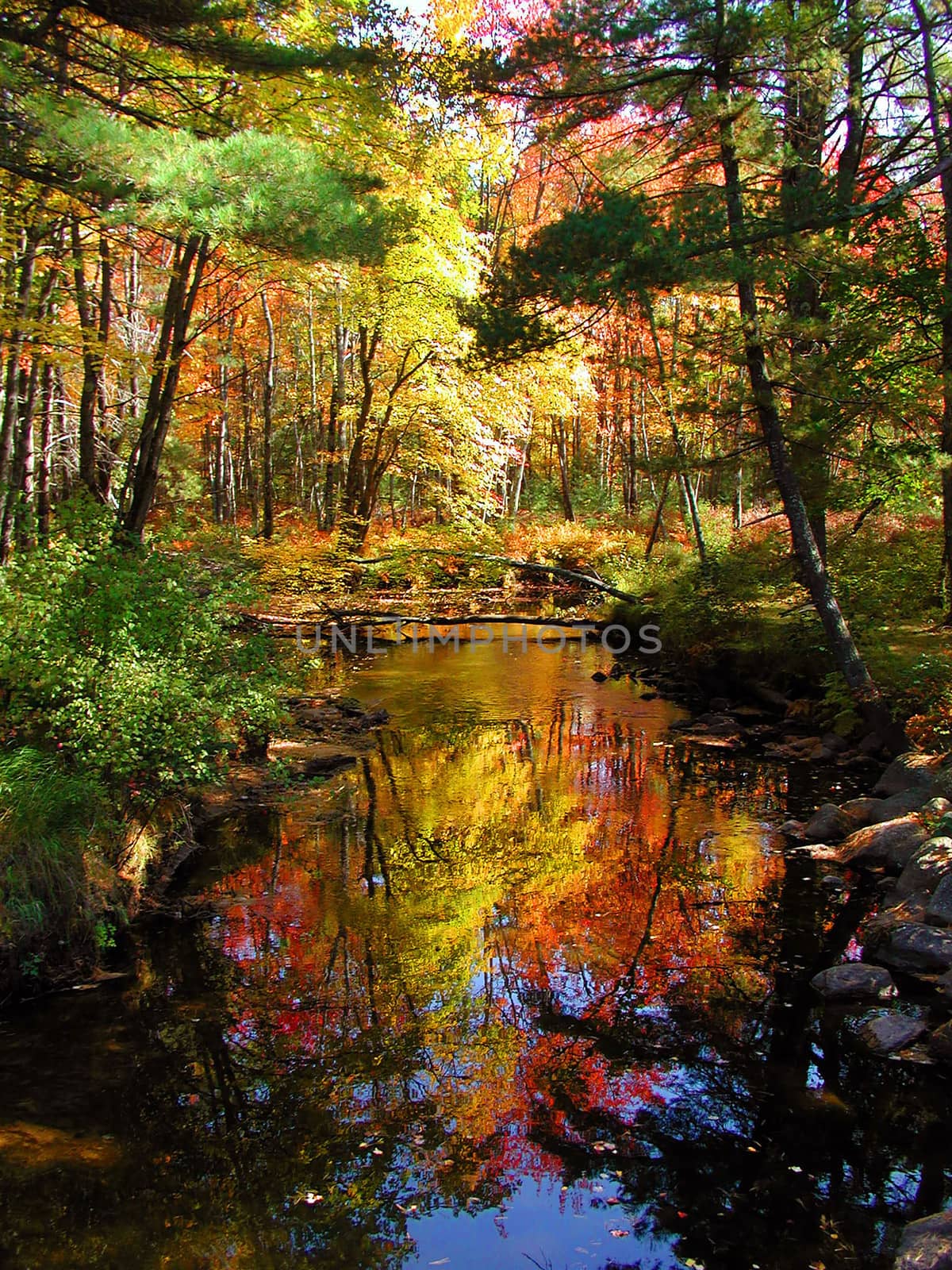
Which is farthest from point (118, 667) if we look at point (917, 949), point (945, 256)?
point (945, 256)

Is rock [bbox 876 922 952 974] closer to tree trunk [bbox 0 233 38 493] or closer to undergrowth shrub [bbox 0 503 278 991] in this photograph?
undergrowth shrub [bbox 0 503 278 991]

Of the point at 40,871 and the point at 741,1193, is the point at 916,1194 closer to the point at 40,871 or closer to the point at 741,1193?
the point at 741,1193

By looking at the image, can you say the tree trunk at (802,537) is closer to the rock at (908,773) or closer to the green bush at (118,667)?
the rock at (908,773)

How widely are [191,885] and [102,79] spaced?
30.3ft

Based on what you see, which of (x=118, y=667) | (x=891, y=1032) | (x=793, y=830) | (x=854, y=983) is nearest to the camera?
(x=891, y=1032)

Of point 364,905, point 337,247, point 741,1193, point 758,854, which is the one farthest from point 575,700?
point 741,1193

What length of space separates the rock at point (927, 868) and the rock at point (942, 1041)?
157 centimetres

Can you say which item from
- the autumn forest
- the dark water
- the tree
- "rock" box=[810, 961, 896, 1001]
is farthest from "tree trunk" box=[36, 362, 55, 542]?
"rock" box=[810, 961, 896, 1001]

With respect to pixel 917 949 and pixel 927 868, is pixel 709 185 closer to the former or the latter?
pixel 927 868

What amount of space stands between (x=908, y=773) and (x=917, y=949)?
2963mm

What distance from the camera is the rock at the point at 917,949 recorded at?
5652 mm

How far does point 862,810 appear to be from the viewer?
810 cm

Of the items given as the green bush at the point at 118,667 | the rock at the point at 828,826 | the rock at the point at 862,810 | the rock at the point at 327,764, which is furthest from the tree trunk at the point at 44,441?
the rock at the point at 862,810

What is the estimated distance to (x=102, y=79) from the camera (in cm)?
993
